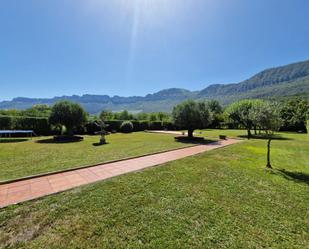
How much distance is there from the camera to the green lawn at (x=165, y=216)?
103 inches

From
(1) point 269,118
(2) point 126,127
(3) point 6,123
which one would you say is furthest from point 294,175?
(3) point 6,123

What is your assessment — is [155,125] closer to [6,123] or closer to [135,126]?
[135,126]

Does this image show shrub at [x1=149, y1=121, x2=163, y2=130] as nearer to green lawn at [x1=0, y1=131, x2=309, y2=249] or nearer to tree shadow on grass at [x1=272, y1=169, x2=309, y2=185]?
tree shadow on grass at [x1=272, y1=169, x2=309, y2=185]

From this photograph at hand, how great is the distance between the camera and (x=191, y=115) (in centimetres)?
1462

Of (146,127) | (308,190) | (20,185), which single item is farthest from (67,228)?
(146,127)

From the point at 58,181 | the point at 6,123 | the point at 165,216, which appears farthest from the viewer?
the point at 6,123

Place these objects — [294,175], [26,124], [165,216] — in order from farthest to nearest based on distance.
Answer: [26,124] < [294,175] < [165,216]

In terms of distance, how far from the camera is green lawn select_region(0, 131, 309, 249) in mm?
2611

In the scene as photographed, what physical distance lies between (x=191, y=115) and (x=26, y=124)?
771 inches

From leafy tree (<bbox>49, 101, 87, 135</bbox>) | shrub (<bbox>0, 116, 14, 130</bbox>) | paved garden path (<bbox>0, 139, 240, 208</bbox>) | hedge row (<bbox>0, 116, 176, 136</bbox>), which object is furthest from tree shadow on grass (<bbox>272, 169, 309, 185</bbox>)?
shrub (<bbox>0, 116, 14, 130</bbox>)

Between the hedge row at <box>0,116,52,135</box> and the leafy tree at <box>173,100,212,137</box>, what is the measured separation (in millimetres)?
16716

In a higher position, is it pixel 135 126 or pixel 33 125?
pixel 33 125

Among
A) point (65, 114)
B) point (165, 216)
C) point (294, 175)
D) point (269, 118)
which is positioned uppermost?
point (65, 114)

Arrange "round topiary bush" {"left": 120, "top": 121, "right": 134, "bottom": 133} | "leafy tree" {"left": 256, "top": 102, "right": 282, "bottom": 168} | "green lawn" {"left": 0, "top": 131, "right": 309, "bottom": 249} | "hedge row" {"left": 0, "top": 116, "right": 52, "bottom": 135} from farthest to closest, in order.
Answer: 1. "round topiary bush" {"left": 120, "top": 121, "right": 134, "bottom": 133}
2. "hedge row" {"left": 0, "top": 116, "right": 52, "bottom": 135}
3. "leafy tree" {"left": 256, "top": 102, "right": 282, "bottom": 168}
4. "green lawn" {"left": 0, "top": 131, "right": 309, "bottom": 249}
